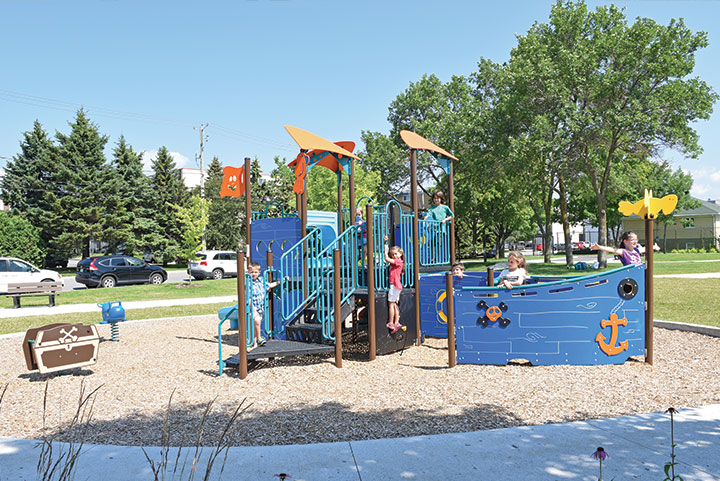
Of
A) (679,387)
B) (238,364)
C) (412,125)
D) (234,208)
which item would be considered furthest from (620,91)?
(234,208)

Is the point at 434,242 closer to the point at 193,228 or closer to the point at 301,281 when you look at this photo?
the point at 301,281

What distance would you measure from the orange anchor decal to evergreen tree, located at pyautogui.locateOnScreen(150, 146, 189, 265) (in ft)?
134

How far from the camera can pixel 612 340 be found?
6953 millimetres

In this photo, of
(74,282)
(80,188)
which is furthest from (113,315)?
(80,188)

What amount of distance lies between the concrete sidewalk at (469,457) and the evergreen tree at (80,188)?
39.5 meters

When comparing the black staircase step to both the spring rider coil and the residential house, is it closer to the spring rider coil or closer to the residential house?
the spring rider coil

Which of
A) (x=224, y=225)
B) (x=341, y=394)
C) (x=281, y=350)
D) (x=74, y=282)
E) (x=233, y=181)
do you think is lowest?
(x=74, y=282)

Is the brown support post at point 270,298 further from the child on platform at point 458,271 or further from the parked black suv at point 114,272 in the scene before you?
the parked black suv at point 114,272

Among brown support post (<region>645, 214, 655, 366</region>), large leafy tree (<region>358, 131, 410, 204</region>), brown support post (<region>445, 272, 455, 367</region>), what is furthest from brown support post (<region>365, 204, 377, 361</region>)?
large leafy tree (<region>358, 131, 410, 204</region>)

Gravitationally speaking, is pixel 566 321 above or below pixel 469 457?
above

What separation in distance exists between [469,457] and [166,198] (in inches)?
1815

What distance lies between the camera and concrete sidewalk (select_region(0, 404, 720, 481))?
11.8 feet

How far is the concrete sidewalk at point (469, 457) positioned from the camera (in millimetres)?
3586

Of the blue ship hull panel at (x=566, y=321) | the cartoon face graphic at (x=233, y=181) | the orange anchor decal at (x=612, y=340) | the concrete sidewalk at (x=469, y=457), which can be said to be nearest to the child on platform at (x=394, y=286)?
the blue ship hull panel at (x=566, y=321)
